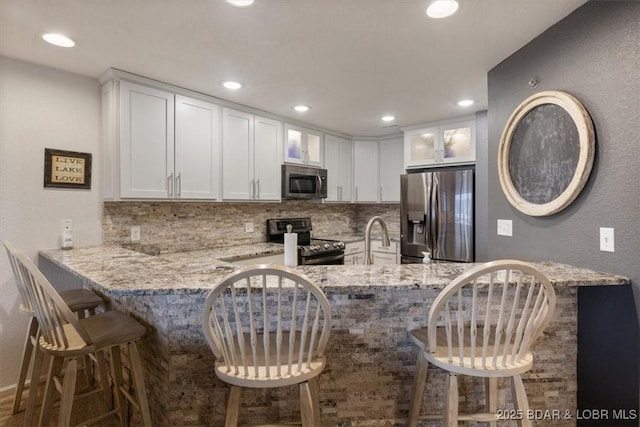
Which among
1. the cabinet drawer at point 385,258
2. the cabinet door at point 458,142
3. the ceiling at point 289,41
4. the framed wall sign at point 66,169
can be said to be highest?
the ceiling at point 289,41

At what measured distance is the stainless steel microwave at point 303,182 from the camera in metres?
3.60

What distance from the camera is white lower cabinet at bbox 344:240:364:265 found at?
4117mm

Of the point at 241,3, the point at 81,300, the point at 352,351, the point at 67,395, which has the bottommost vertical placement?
the point at 67,395

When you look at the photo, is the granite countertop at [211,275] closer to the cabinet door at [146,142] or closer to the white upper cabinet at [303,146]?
the cabinet door at [146,142]

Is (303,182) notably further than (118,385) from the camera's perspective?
Yes

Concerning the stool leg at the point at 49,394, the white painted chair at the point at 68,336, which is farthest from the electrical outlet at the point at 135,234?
the stool leg at the point at 49,394

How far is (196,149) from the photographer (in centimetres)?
284

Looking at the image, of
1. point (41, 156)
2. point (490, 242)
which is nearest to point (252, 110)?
point (41, 156)

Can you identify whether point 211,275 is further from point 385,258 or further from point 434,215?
point 385,258

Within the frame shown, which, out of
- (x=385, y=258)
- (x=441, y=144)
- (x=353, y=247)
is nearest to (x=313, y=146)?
(x=353, y=247)

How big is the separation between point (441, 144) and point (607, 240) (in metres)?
2.30

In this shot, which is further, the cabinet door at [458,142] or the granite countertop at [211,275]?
the cabinet door at [458,142]

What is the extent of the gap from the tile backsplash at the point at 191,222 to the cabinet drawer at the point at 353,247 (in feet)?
1.79

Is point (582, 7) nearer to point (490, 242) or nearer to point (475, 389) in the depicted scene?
point (490, 242)
